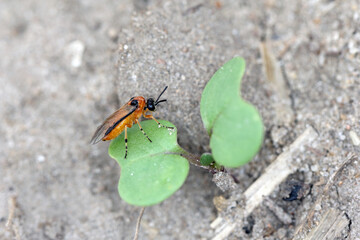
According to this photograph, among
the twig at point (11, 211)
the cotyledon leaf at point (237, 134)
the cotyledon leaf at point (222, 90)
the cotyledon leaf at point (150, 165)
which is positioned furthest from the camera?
the twig at point (11, 211)

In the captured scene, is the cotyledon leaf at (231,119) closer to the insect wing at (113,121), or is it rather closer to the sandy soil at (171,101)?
the sandy soil at (171,101)

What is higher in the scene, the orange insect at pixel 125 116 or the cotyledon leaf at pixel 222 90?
the cotyledon leaf at pixel 222 90

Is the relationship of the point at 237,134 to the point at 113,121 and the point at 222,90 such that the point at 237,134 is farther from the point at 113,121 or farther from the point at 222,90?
the point at 113,121

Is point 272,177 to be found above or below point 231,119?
below

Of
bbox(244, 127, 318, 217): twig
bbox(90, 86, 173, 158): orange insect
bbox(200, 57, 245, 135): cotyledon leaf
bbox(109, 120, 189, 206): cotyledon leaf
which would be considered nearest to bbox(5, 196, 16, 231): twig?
bbox(90, 86, 173, 158): orange insect

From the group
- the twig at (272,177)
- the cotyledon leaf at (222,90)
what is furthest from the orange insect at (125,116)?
the twig at (272,177)

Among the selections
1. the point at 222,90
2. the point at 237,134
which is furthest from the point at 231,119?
the point at 222,90

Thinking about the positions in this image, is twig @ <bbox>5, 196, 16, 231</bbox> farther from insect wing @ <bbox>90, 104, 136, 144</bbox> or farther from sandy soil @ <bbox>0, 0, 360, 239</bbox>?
insect wing @ <bbox>90, 104, 136, 144</bbox>

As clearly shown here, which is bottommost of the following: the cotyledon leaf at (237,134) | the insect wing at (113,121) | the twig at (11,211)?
the twig at (11,211)
